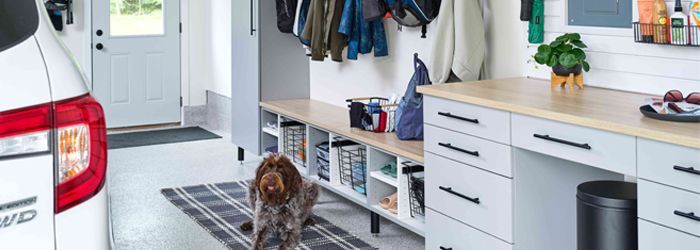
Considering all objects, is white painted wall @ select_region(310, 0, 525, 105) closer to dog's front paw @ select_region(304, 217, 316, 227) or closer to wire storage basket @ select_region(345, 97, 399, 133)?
wire storage basket @ select_region(345, 97, 399, 133)

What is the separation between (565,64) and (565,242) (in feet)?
2.57

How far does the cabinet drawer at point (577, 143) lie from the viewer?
9.64 ft

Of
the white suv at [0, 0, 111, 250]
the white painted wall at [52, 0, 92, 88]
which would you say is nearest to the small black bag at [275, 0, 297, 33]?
the white painted wall at [52, 0, 92, 88]

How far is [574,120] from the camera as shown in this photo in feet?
10.2

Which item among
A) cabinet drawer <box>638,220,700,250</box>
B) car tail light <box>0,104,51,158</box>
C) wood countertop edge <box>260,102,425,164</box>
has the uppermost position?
car tail light <box>0,104,51,158</box>

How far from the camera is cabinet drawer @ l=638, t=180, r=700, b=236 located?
106 inches

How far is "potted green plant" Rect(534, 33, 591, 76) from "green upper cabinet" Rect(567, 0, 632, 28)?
0.35 ft

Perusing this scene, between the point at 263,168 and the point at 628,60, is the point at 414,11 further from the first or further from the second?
the point at 628,60

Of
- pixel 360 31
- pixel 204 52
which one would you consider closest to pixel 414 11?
pixel 360 31

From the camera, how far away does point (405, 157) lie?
4414mm

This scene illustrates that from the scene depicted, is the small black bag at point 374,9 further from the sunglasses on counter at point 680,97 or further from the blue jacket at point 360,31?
the sunglasses on counter at point 680,97

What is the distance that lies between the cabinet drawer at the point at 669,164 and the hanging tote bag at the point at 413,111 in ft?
6.14

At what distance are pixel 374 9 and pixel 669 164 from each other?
2603 mm

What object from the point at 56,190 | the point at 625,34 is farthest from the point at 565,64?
the point at 56,190
